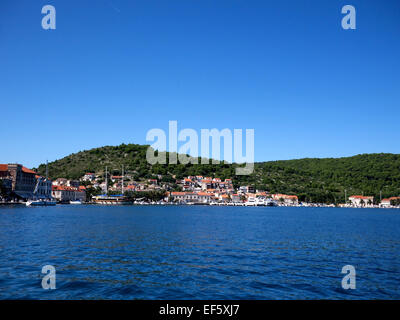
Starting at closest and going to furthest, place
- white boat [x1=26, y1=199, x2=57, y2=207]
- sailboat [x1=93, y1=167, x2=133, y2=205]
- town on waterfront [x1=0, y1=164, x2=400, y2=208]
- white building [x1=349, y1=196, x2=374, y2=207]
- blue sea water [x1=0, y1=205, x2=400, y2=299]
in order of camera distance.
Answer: blue sea water [x1=0, y1=205, x2=400, y2=299] < white boat [x1=26, y1=199, x2=57, y2=207] < town on waterfront [x1=0, y1=164, x2=400, y2=208] < sailboat [x1=93, y1=167, x2=133, y2=205] < white building [x1=349, y1=196, x2=374, y2=207]

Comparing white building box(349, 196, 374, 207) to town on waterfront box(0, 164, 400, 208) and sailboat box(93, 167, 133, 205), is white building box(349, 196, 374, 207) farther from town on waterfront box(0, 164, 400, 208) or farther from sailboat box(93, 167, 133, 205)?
sailboat box(93, 167, 133, 205)

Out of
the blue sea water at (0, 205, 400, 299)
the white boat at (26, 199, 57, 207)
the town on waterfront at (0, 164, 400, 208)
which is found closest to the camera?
the blue sea water at (0, 205, 400, 299)

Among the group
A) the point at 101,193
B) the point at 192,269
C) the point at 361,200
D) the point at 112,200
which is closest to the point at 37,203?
the point at 112,200

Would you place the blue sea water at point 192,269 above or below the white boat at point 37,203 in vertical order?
above

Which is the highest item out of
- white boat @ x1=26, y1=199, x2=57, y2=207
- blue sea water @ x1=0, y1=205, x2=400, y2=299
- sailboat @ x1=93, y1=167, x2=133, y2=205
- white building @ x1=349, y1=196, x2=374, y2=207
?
blue sea water @ x1=0, y1=205, x2=400, y2=299

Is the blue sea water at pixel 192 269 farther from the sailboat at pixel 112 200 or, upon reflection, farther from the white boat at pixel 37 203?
the sailboat at pixel 112 200

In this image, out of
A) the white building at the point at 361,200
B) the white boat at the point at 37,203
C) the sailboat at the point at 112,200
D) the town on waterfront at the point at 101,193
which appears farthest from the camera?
the white building at the point at 361,200

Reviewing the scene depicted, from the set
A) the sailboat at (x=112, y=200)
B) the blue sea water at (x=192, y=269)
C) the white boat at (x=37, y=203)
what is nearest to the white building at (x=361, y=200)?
the sailboat at (x=112, y=200)

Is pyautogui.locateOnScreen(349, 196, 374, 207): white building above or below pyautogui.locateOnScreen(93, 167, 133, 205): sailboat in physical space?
below

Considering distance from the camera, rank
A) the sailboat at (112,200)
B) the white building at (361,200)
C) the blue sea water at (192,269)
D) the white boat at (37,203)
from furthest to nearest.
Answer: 1. the white building at (361,200)
2. the sailboat at (112,200)
3. the white boat at (37,203)
4. the blue sea water at (192,269)

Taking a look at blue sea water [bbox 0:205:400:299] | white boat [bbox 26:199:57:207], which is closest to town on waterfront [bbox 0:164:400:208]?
white boat [bbox 26:199:57:207]

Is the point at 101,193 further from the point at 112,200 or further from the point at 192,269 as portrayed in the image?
the point at 192,269

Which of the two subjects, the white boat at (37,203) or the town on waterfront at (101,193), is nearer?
the white boat at (37,203)
